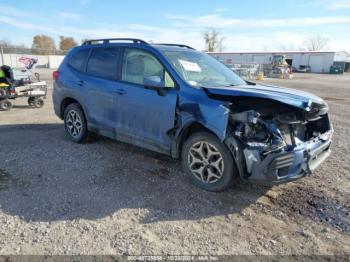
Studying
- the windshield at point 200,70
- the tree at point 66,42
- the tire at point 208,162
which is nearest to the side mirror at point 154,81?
the windshield at point 200,70

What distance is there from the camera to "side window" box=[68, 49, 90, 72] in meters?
5.54

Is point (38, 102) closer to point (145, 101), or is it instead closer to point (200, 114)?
point (145, 101)

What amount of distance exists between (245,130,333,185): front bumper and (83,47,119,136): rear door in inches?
97.7

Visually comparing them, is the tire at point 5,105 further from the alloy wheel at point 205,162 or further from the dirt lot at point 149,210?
the alloy wheel at point 205,162

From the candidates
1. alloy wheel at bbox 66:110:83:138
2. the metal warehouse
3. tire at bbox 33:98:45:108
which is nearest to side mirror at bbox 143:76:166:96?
alloy wheel at bbox 66:110:83:138

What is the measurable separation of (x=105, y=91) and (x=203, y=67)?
1.63 meters

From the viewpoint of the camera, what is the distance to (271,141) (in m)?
3.41

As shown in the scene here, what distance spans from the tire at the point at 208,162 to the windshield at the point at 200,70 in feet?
2.53

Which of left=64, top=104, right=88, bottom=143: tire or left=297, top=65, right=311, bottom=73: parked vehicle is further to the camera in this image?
left=297, top=65, right=311, bottom=73: parked vehicle

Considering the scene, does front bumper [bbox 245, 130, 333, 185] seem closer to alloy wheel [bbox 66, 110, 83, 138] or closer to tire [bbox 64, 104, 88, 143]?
tire [bbox 64, 104, 88, 143]

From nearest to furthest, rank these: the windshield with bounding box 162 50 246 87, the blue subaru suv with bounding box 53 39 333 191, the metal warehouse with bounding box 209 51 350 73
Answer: the blue subaru suv with bounding box 53 39 333 191 → the windshield with bounding box 162 50 246 87 → the metal warehouse with bounding box 209 51 350 73

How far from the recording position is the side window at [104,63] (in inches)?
193

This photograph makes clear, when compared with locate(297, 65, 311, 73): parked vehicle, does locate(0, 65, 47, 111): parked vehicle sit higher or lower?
lower

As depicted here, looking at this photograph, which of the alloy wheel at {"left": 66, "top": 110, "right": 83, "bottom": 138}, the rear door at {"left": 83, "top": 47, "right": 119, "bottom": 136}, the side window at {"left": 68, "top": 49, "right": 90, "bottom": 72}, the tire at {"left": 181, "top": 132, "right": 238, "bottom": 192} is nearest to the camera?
the tire at {"left": 181, "top": 132, "right": 238, "bottom": 192}
